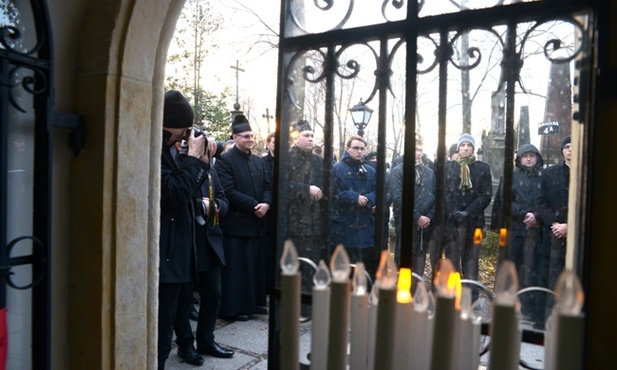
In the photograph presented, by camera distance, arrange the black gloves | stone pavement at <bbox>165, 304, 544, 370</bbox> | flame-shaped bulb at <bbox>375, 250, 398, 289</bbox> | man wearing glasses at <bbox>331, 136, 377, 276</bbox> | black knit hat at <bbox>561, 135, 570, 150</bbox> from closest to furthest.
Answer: flame-shaped bulb at <bbox>375, 250, 398, 289</bbox>
black knit hat at <bbox>561, 135, 570, 150</bbox>
the black gloves
man wearing glasses at <bbox>331, 136, 377, 276</bbox>
stone pavement at <bbox>165, 304, 544, 370</bbox>

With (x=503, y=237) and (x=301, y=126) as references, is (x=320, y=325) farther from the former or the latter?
(x=301, y=126)

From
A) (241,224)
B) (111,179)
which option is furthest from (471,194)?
(241,224)

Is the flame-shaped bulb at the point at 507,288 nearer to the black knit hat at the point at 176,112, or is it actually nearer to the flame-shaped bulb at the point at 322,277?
the flame-shaped bulb at the point at 322,277

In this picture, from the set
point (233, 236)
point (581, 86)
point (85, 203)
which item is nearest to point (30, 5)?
point (85, 203)

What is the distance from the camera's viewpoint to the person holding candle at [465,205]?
167 cm

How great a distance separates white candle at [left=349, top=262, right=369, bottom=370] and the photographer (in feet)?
7.74

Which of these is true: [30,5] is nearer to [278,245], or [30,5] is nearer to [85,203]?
[85,203]

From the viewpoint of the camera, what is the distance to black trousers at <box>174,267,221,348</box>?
11.2ft

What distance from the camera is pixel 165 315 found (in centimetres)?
289

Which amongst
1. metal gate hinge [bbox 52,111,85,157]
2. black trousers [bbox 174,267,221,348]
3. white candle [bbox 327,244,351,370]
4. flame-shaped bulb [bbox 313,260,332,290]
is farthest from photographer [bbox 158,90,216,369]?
white candle [bbox 327,244,351,370]

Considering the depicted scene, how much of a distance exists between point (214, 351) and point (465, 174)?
2.53 meters

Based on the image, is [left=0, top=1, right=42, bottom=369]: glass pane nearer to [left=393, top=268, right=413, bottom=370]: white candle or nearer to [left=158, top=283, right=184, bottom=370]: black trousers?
[left=158, top=283, right=184, bottom=370]: black trousers

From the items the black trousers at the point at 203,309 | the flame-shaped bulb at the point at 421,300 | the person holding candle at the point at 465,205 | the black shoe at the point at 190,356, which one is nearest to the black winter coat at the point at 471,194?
the person holding candle at the point at 465,205

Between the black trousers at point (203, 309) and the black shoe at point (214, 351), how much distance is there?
2cm
